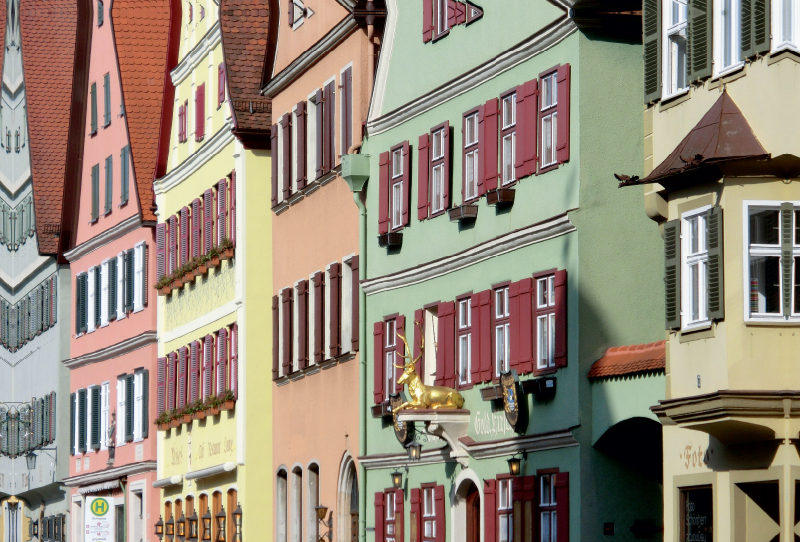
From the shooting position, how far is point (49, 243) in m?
53.1

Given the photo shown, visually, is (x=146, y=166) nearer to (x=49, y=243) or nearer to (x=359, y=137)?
(x=49, y=243)

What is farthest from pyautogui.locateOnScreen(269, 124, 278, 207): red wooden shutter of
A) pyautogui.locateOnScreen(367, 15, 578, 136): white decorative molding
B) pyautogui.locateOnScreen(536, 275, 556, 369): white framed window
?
pyautogui.locateOnScreen(536, 275, 556, 369): white framed window

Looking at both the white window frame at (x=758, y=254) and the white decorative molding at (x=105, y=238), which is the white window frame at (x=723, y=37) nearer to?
the white window frame at (x=758, y=254)

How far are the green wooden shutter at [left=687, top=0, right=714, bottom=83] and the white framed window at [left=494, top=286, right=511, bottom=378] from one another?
A: 6559 millimetres

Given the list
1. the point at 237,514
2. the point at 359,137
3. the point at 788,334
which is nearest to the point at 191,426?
the point at 237,514

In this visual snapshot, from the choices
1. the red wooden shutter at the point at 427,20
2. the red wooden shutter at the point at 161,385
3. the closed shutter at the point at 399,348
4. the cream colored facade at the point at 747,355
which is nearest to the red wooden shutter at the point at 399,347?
the closed shutter at the point at 399,348

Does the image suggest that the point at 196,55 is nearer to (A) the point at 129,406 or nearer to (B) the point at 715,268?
(A) the point at 129,406

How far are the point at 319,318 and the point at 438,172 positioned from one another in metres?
6.10

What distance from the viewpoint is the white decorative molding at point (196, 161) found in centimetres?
3944

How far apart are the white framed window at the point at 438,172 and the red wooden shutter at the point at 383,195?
5.82 ft

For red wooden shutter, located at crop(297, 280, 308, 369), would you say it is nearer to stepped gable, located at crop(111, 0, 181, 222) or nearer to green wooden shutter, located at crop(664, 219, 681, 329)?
stepped gable, located at crop(111, 0, 181, 222)

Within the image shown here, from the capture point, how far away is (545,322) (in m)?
25.2

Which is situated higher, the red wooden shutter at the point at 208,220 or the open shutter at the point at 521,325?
the red wooden shutter at the point at 208,220

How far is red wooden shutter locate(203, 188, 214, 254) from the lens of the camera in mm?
40438
